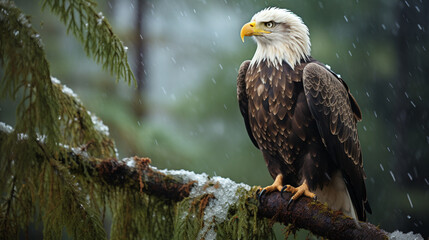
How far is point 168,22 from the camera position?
27.1ft

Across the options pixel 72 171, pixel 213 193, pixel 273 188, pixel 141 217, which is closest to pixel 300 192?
pixel 273 188

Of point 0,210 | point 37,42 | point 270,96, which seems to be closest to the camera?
point 37,42

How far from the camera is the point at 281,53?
10.8 feet

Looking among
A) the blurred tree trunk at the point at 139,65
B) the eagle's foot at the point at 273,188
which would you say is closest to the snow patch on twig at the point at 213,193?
the eagle's foot at the point at 273,188

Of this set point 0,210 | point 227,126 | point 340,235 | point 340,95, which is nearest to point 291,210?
point 340,235

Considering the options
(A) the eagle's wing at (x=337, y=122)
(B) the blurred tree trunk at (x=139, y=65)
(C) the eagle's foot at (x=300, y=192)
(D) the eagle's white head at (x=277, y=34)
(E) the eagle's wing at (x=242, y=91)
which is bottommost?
(C) the eagle's foot at (x=300, y=192)

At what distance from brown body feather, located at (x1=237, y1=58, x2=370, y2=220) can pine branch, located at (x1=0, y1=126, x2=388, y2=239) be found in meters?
0.55

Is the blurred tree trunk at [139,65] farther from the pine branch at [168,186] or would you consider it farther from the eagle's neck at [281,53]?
the pine branch at [168,186]

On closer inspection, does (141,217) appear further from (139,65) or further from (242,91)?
(139,65)

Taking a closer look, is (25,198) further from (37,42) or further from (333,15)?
(333,15)

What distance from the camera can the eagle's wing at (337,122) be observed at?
305 cm

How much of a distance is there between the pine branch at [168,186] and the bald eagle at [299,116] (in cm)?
26

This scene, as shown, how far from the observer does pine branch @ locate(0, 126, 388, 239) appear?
242 centimetres

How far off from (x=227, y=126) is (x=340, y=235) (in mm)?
4661
